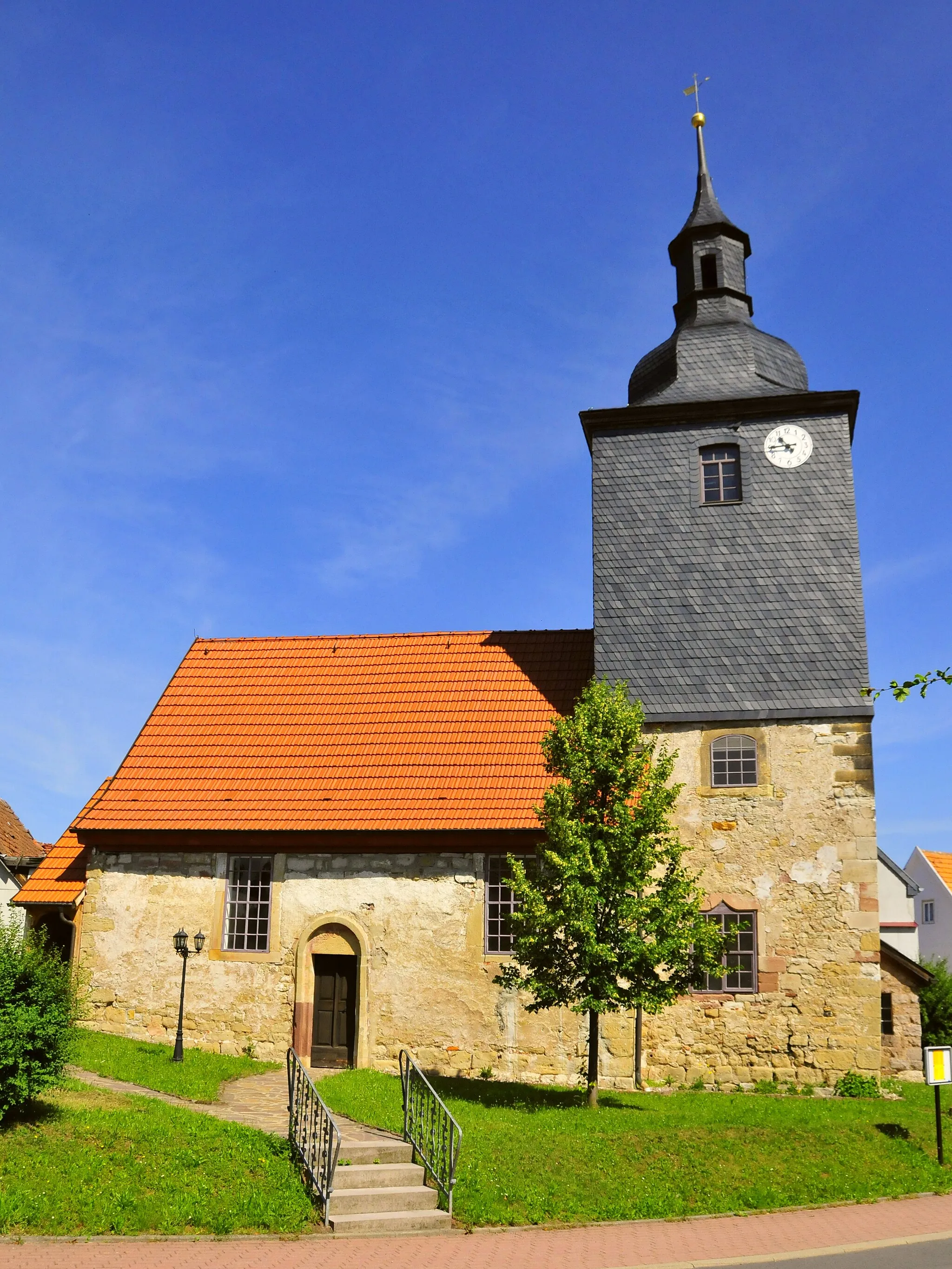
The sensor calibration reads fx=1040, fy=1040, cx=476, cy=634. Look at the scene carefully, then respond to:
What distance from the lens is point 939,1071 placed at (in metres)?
12.2

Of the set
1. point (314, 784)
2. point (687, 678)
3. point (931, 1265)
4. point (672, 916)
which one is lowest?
point (931, 1265)

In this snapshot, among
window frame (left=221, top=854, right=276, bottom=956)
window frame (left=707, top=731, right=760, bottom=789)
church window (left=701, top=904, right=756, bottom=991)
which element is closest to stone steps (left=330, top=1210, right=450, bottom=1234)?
church window (left=701, top=904, right=756, bottom=991)

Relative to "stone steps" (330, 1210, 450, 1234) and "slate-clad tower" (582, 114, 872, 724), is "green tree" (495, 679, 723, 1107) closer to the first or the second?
"slate-clad tower" (582, 114, 872, 724)

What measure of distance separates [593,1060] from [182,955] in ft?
21.7

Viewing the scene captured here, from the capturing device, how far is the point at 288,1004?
17375 mm

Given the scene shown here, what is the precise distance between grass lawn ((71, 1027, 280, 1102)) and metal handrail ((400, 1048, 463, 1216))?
11.1 ft

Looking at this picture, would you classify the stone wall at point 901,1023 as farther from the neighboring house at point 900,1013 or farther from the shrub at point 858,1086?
the shrub at point 858,1086

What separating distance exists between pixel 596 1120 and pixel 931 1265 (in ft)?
15.0

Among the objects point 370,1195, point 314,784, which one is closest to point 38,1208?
point 370,1195

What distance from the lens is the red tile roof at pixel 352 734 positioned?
18031 millimetres

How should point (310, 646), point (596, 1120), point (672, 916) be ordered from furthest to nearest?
point (310, 646) → point (672, 916) → point (596, 1120)

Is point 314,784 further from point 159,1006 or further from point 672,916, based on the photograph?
point 672,916

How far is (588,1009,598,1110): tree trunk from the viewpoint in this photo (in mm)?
13797

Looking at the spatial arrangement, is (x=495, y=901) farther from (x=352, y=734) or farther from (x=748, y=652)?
(x=748, y=652)
